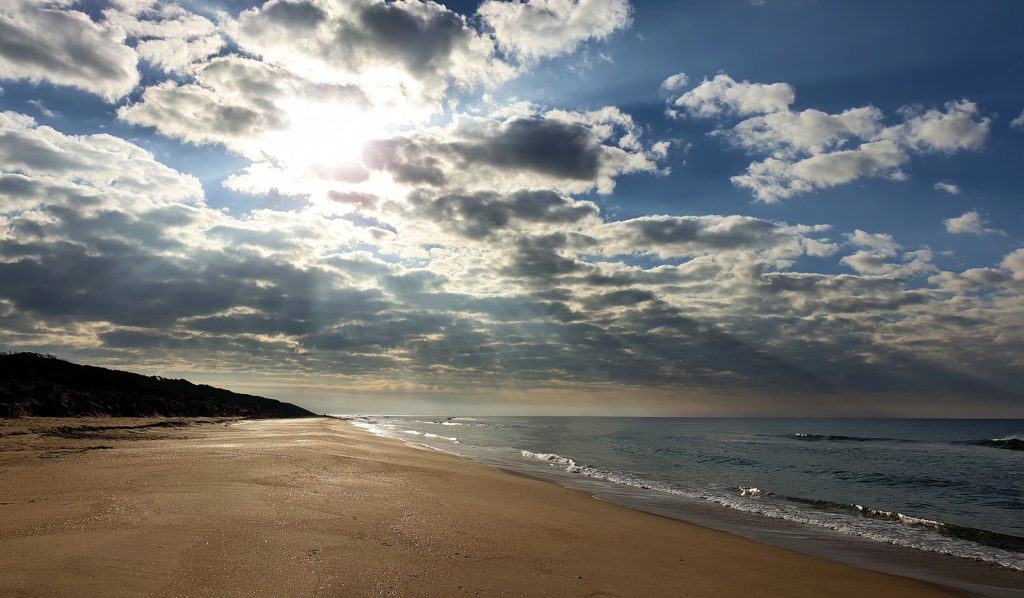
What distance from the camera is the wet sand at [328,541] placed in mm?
5180

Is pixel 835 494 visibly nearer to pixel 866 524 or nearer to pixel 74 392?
pixel 866 524

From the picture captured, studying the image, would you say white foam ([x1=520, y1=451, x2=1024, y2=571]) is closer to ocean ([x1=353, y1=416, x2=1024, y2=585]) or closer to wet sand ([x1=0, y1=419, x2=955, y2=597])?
ocean ([x1=353, y1=416, x2=1024, y2=585])

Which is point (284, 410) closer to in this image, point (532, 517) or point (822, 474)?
point (822, 474)

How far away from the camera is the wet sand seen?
17.0ft

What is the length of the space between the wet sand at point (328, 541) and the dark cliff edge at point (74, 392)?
17.5 meters

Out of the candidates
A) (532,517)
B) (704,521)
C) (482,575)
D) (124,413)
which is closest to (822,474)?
(704,521)

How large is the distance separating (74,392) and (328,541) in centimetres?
3464

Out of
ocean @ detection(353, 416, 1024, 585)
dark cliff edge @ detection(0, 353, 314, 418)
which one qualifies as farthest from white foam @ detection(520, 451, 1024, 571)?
dark cliff edge @ detection(0, 353, 314, 418)

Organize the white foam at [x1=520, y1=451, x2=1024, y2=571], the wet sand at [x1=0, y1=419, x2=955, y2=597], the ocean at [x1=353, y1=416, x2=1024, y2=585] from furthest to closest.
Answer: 1. the ocean at [x1=353, y1=416, x2=1024, y2=585]
2. the white foam at [x1=520, y1=451, x2=1024, y2=571]
3. the wet sand at [x1=0, y1=419, x2=955, y2=597]

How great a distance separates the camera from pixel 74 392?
31766 mm

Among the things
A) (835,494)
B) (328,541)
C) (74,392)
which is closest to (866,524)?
(835,494)

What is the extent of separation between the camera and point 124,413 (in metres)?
33.8

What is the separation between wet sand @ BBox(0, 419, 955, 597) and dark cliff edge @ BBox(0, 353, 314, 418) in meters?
17.5

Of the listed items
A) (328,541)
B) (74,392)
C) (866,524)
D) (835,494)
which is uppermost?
(328,541)
